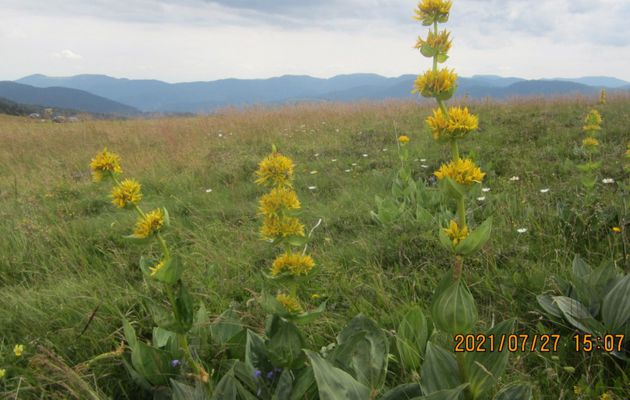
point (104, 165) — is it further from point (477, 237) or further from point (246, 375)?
point (477, 237)

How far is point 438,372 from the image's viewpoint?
1.69 metres

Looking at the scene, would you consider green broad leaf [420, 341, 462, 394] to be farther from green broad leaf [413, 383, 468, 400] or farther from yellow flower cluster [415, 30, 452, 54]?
yellow flower cluster [415, 30, 452, 54]

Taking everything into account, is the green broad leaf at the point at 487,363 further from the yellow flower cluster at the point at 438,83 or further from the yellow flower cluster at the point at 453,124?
the yellow flower cluster at the point at 438,83

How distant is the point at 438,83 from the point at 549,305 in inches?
56.1

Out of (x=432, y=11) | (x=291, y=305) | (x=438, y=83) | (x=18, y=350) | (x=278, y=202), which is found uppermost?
(x=432, y=11)

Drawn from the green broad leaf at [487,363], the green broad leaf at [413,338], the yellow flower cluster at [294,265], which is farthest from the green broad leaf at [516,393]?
the yellow flower cluster at [294,265]

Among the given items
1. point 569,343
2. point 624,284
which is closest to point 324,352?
point 569,343

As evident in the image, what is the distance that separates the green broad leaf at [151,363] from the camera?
1.93m

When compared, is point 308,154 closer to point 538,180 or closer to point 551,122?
point 538,180

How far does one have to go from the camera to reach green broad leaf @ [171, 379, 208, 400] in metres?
1.68

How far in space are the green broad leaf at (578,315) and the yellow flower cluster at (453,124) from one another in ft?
3.84

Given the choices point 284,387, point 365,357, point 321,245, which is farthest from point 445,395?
point 321,245

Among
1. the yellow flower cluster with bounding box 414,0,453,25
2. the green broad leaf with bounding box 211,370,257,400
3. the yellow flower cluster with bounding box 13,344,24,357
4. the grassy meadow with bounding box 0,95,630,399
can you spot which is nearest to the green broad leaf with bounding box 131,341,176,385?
the grassy meadow with bounding box 0,95,630,399

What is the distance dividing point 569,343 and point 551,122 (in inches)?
274
